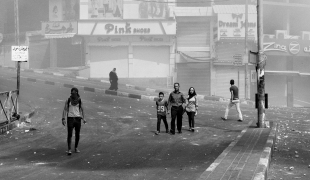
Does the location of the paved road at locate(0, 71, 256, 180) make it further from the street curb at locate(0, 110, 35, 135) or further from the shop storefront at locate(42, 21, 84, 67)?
the shop storefront at locate(42, 21, 84, 67)

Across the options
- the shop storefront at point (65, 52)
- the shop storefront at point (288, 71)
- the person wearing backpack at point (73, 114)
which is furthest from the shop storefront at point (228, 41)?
the person wearing backpack at point (73, 114)

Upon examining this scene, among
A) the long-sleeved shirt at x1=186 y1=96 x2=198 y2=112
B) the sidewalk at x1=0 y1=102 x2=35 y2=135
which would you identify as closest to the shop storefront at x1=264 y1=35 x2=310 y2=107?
the sidewalk at x1=0 y1=102 x2=35 y2=135

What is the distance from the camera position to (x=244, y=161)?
8539mm

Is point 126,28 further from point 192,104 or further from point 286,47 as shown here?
point 192,104

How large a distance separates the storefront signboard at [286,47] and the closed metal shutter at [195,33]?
534 centimetres

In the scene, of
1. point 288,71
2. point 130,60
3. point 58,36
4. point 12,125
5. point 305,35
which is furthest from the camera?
point 288,71

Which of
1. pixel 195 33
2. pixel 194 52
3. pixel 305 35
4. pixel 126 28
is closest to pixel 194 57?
pixel 194 52

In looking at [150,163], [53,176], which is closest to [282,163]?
[150,163]

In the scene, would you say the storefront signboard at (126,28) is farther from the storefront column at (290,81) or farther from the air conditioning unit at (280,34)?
the storefront column at (290,81)

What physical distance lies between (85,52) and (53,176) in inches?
1257

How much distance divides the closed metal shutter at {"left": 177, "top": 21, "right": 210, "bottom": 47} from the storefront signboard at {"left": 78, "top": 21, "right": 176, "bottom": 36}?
1.78m

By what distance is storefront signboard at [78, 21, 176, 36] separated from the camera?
3747 centimetres

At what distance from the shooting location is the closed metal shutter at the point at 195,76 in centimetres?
3900

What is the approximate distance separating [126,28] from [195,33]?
246 inches
